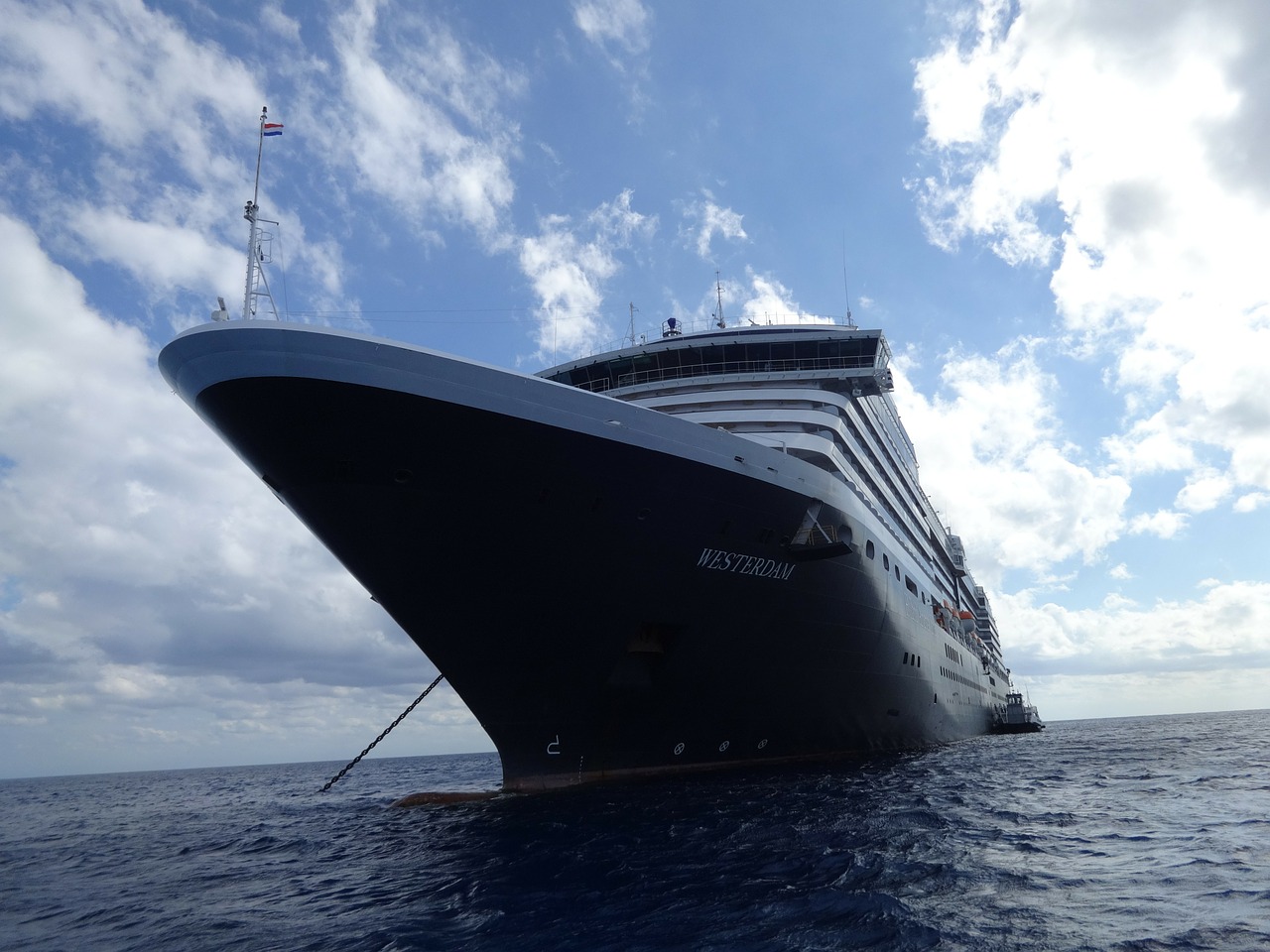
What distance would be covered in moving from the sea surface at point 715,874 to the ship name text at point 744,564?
4.53 m

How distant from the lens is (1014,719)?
202 ft

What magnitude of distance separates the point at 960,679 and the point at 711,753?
25287mm

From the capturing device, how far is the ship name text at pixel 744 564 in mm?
15570

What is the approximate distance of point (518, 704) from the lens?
15883 millimetres

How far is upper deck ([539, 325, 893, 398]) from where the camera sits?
2334 cm

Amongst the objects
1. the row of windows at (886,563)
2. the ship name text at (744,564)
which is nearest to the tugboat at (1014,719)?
the row of windows at (886,563)

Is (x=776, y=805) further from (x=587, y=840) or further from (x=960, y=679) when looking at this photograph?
(x=960, y=679)

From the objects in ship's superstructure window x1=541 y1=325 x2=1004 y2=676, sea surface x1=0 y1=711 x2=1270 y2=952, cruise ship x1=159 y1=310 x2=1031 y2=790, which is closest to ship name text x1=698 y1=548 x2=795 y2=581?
cruise ship x1=159 y1=310 x2=1031 y2=790

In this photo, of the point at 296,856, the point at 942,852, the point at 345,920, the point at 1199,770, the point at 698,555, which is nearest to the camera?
the point at 345,920

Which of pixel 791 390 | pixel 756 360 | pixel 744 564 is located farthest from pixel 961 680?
pixel 744 564

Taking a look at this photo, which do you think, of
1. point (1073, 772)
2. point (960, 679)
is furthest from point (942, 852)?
point (960, 679)

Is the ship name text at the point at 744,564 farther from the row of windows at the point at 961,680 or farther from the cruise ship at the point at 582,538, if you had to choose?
the row of windows at the point at 961,680

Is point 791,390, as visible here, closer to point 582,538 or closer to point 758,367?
point 758,367

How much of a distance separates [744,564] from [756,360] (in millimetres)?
9732
